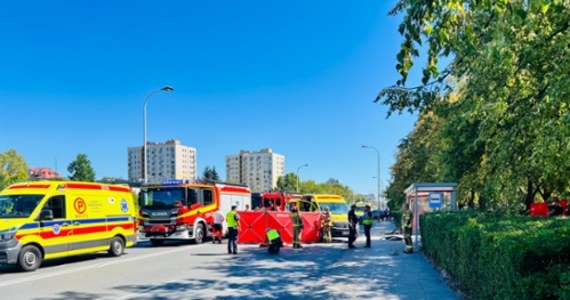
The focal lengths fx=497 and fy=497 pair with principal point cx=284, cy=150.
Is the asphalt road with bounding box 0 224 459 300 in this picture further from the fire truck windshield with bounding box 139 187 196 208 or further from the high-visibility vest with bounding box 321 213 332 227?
the fire truck windshield with bounding box 139 187 196 208

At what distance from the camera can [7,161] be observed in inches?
2968

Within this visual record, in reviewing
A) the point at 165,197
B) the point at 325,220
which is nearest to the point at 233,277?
the point at 325,220

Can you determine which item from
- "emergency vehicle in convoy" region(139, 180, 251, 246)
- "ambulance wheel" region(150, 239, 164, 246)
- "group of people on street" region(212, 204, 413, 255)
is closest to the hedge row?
"group of people on street" region(212, 204, 413, 255)

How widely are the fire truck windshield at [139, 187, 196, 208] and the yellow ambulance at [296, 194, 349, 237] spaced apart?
601 centimetres

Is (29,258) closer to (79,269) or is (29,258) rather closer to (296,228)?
(79,269)

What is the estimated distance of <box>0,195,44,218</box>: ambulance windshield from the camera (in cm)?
1398

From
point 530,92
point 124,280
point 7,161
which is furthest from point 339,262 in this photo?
point 7,161

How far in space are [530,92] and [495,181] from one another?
73.4 inches

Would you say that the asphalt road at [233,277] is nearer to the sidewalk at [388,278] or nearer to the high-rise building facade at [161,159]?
the sidewalk at [388,278]

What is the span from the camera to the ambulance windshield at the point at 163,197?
71.0 ft

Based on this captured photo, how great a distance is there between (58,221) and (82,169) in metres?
60.6

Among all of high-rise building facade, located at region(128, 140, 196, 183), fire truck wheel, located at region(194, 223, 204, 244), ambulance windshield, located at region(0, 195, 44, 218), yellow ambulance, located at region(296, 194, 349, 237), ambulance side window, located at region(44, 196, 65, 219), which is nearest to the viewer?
ambulance windshield, located at region(0, 195, 44, 218)

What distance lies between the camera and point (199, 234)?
22.0m

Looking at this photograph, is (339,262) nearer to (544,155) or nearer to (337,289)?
(337,289)
